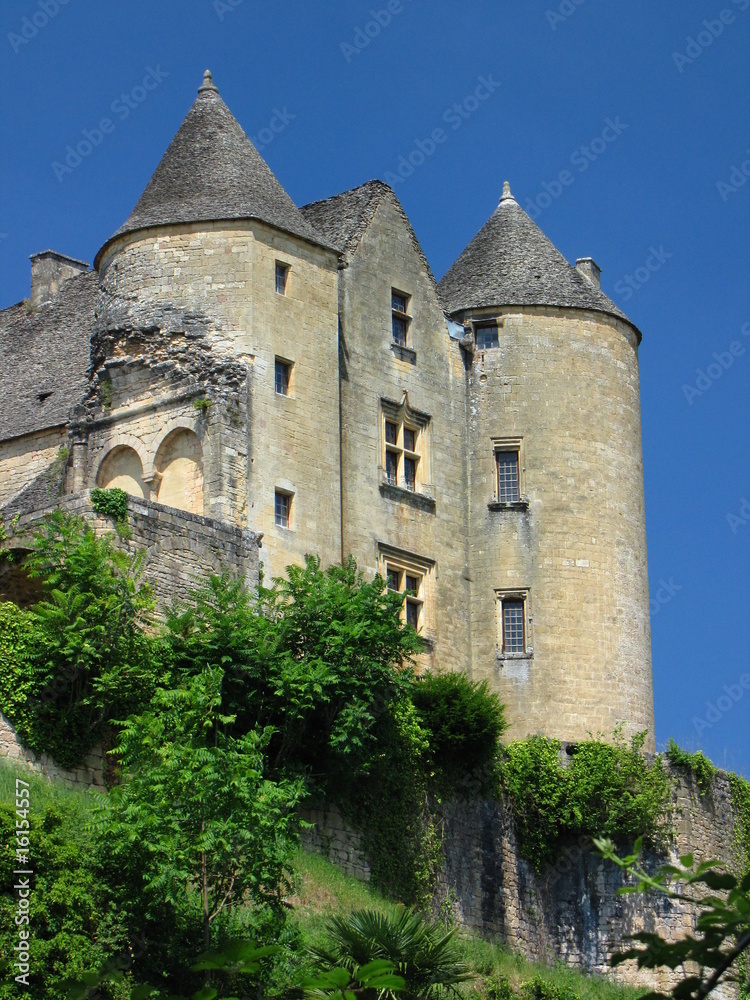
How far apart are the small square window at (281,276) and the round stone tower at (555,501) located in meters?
5.28

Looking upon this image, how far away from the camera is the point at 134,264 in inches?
1165

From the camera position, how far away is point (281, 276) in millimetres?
29359

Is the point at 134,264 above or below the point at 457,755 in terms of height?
above

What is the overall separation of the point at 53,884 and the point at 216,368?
1232 cm

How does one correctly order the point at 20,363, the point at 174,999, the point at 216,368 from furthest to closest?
the point at 20,363
the point at 216,368
the point at 174,999

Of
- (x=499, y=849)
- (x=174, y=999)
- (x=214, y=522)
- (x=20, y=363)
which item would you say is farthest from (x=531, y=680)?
(x=174, y=999)

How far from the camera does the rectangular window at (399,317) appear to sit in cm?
3212

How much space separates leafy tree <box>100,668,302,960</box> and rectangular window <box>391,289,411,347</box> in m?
14.4

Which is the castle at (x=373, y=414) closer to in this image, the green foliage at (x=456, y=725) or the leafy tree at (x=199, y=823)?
the green foliage at (x=456, y=725)

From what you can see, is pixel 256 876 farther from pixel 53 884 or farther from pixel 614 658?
pixel 614 658

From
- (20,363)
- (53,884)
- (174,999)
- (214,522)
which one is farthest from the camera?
(20,363)

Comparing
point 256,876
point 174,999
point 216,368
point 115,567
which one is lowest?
point 174,999

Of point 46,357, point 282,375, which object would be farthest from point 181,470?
point 46,357

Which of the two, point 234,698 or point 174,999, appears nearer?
point 174,999
